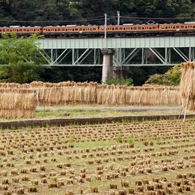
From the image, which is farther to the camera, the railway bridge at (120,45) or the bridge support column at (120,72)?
the bridge support column at (120,72)

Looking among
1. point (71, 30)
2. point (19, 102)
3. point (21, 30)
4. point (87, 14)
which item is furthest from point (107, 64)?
point (19, 102)

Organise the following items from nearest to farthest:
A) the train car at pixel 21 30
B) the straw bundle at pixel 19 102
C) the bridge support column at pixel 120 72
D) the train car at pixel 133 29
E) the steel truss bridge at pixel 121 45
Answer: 1. the straw bundle at pixel 19 102
2. the train car at pixel 133 29
3. the steel truss bridge at pixel 121 45
4. the train car at pixel 21 30
5. the bridge support column at pixel 120 72

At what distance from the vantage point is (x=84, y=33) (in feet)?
249

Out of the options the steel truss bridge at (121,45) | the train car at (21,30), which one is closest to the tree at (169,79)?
the steel truss bridge at (121,45)

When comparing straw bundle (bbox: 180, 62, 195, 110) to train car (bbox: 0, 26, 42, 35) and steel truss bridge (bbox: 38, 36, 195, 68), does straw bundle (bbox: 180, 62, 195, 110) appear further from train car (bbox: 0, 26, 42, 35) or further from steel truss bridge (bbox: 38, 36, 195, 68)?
train car (bbox: 0, 26, 42, 35)

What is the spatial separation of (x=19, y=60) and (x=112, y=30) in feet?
53.2

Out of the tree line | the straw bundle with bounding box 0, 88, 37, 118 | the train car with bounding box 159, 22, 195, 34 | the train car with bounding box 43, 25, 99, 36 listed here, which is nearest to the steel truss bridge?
the train car with bounding box 159, 22, 195, 34

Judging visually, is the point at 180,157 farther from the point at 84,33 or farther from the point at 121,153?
the point at 84,33

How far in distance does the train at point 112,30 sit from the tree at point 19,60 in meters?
9.54

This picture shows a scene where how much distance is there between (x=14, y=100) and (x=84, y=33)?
142ft

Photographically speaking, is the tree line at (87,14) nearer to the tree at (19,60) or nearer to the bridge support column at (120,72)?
the bridge support column at (120,72)

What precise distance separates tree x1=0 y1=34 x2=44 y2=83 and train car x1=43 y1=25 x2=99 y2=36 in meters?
9.63

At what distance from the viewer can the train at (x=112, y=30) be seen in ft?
235

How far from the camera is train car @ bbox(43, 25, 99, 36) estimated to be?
74500 mm
